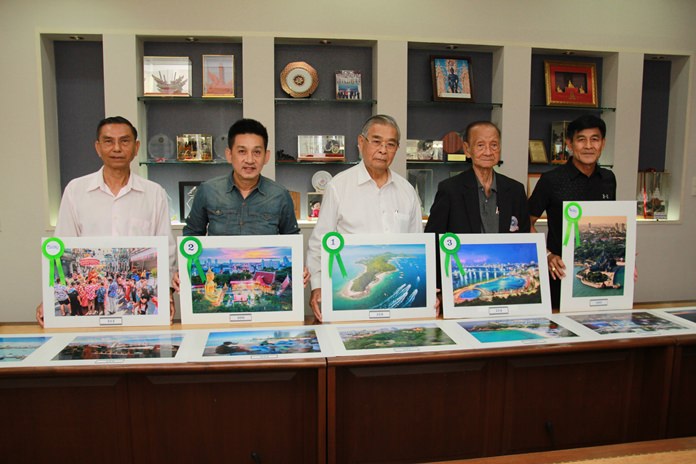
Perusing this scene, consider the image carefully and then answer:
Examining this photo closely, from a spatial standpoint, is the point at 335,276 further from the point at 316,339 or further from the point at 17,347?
the point at 17,347

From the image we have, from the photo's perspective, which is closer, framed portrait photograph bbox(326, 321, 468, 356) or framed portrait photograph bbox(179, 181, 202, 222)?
framed portrait photograph bbox(326, 321, 468, 356)

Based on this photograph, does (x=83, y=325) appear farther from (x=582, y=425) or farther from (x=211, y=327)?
(x=582, y=425)

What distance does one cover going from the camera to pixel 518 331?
1717mm

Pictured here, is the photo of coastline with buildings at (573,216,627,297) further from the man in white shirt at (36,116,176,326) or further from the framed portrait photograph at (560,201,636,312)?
the man in white shirt at (36,116,176,326)

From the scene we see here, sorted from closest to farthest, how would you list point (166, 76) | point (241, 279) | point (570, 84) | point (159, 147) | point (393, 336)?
point (393, 336) → point (241, 279) → point (166, 76) → point (159, 147) → point (570, 84)

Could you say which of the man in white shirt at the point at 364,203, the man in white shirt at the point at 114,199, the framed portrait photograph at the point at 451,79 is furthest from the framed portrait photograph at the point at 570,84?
the man in white shirt at the point at 114,199

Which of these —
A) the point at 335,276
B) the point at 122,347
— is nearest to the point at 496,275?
the point at 335,276

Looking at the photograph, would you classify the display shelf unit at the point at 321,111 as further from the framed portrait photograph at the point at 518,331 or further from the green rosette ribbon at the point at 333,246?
the framed portrait photograph at the point at 518,331

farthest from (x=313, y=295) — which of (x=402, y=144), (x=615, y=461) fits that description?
(x=402, y=144)

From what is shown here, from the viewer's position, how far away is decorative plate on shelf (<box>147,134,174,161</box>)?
A: 12.2 ft

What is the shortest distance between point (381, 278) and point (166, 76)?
2.72 meters

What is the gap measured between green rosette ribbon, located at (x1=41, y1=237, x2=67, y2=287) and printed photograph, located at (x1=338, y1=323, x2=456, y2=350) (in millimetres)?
1060

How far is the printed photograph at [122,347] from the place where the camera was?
58.3 inches

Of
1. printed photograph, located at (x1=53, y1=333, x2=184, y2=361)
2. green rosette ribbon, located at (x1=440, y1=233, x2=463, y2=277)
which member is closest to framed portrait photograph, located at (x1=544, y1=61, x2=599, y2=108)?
green rosette ribbon, located at (x1=440, y1=233, x2=463, y2=277)
